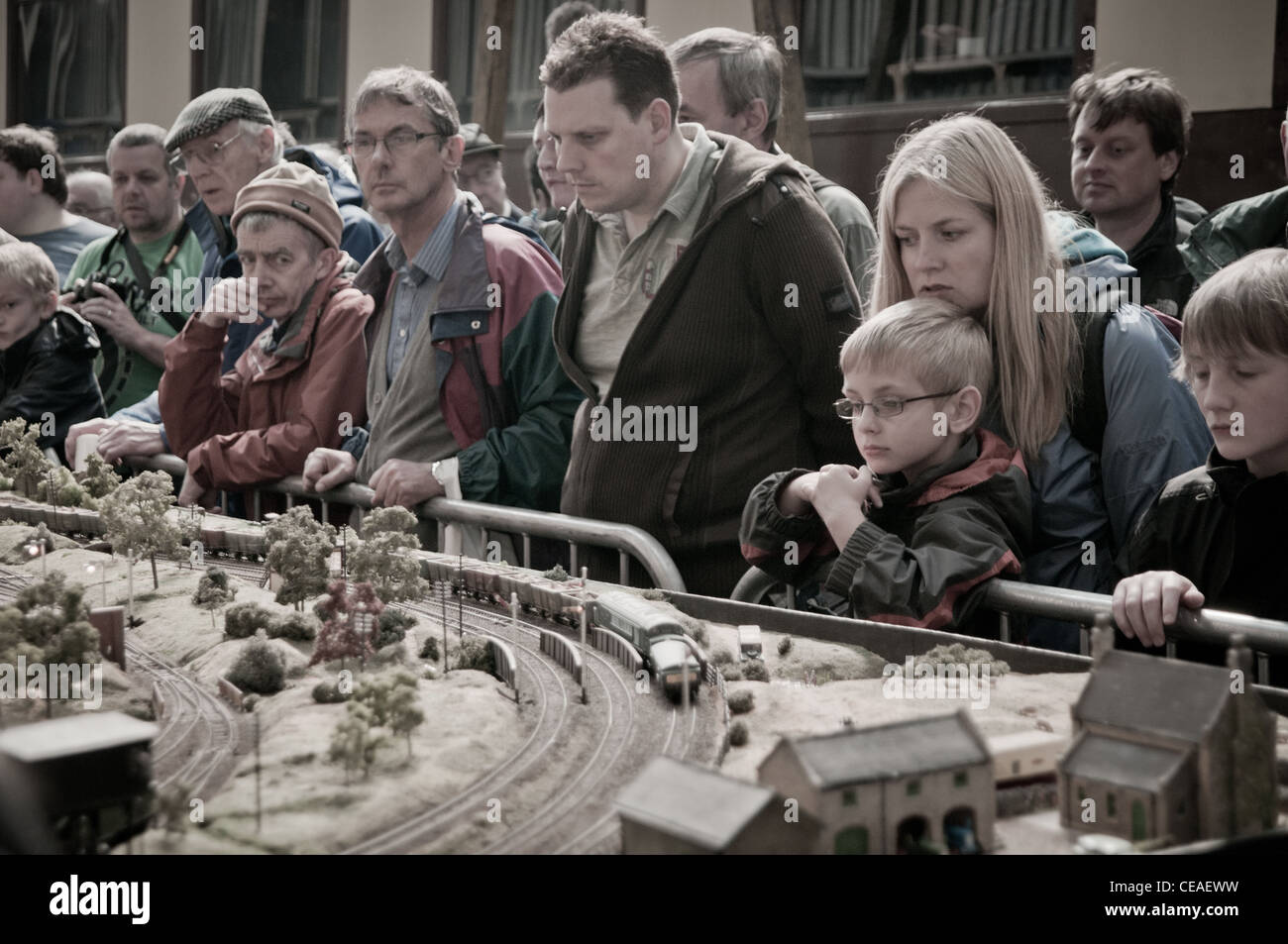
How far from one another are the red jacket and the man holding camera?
→ 7.56 feet

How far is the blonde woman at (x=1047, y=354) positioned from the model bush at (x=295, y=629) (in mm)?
2658

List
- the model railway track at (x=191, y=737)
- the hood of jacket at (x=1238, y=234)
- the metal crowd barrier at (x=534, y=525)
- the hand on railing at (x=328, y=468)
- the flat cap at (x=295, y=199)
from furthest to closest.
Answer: the flat cap at (x=295, y=199), the hand on railing at (x=328, y=468), the hood of jacket at (x=1238, y=234), the metal crowd barrier at (x=534, y=525), the model railway track at (x=191, y=737)

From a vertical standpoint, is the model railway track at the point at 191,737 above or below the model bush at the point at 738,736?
below

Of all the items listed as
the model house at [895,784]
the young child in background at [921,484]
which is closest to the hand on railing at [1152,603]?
the young child in background at [921,484]

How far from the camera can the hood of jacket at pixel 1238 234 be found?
713cm

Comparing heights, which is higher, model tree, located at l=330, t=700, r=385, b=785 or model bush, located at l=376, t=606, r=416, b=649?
model tree, located at l=330, t=700, r=385, b=785

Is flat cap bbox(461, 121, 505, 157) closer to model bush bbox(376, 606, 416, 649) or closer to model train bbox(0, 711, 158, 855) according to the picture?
model bush bbox(376, 606, 416, 649)

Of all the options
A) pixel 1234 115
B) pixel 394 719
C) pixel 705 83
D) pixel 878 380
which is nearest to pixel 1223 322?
pixel 878 380

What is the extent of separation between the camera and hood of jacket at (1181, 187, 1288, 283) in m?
7.13

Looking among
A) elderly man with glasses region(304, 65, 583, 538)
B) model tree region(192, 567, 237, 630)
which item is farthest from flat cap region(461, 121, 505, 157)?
model tree region(192, 567, 237, 630)

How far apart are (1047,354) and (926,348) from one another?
53cm

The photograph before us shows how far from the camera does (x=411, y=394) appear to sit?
27.5ft

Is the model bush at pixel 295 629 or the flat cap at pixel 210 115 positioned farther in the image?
→ the flat cap at pixel 210 115

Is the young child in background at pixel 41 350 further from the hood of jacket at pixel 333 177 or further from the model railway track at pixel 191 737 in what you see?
the model railway track at pixel 191 737
